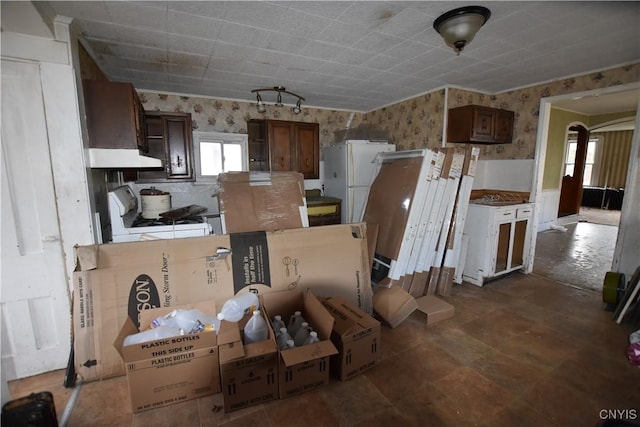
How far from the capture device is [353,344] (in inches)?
70.3

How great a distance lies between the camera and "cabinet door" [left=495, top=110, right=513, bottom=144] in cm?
365

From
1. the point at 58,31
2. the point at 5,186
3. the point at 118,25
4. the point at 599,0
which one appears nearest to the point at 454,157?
the point at 599,0

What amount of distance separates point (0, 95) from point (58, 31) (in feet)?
1.85

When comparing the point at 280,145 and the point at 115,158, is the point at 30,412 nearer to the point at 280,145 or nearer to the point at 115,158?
the point at 115,158

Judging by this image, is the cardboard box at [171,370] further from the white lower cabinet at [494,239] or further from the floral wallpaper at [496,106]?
the floral wallpaper at [496,106]

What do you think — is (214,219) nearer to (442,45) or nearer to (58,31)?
(58,31)

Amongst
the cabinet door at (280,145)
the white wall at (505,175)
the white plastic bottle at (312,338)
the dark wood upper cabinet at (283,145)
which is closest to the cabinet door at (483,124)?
the white wall at (505,175)

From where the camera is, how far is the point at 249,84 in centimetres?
347

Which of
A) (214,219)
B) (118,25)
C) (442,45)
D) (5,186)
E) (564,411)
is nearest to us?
(564,411)

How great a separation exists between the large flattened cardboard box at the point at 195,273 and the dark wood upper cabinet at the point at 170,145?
6.00ft

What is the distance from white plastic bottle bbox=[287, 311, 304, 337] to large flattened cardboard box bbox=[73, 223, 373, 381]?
26cm

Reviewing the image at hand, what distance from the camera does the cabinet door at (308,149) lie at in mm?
4352

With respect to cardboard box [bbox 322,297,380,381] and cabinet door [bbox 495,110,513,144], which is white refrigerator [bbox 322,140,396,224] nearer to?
cabinet door [bbox 495,110,513,144]

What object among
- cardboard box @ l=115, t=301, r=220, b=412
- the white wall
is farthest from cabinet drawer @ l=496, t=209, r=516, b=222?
cardboard box @ l=115, t=301, r=220, b=412
